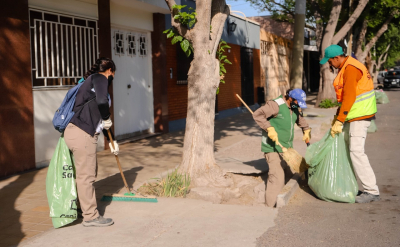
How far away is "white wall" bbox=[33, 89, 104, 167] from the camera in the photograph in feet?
26.9

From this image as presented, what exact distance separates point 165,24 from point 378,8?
610 inches

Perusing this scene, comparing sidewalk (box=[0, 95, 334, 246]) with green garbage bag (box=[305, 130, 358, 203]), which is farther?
green garbage bag (box=[305, 130, 358, 203])

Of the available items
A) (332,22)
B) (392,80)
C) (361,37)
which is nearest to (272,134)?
(332,22)

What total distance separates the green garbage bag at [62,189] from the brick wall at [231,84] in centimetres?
1179

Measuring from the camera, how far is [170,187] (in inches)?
247

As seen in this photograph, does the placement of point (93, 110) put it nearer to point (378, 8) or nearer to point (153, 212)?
point (153, 212)

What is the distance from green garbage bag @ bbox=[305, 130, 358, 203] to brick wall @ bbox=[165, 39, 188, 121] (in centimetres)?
737

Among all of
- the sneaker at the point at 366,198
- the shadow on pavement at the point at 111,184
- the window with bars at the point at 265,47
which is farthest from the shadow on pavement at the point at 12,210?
the window with bars at the point at 265,47

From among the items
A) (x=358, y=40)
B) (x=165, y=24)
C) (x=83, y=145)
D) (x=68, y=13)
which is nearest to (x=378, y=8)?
(x=358, y=40)

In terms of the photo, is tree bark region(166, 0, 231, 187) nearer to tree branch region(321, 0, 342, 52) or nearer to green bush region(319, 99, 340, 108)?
tree branch region(321, 0, 342, 52)

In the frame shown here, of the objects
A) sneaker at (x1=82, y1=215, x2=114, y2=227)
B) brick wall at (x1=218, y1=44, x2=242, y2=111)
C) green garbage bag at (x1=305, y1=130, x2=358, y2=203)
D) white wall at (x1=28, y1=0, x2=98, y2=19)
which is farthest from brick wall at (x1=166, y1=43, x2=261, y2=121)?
sneaker at (x1=82, y1=215, x2=114, y2=227)

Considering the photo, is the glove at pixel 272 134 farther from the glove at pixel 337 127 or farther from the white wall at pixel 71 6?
the white wall at pixel 71 6

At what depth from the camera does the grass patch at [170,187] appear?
6203 millimetres

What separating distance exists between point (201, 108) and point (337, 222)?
2.46m
